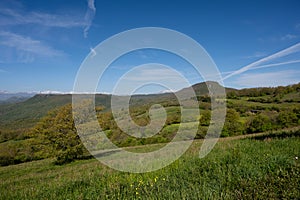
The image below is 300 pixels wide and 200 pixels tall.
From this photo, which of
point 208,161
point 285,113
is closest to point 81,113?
point 208,161

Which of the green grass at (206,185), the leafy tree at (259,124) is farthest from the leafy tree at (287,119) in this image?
the green grass at (206,185)

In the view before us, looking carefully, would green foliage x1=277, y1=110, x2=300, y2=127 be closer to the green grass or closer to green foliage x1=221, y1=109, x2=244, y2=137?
green foliage x1=221, y1=109, x2=244, y2=137

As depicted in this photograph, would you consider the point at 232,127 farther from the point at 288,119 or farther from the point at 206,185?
the point at 206,185

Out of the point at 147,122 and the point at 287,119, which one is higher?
the point at 147,122

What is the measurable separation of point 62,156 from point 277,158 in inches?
817

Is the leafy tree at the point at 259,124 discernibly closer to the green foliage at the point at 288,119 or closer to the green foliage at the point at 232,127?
the green foliage at the point at 232,127

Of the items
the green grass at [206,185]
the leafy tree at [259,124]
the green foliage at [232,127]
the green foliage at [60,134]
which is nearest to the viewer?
the green grass at [206,185]

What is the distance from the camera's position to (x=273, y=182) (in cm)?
569

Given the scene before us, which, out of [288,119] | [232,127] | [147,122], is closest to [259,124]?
[288,119]

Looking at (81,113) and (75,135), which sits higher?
(81,113)

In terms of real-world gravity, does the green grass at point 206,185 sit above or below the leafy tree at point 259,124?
above

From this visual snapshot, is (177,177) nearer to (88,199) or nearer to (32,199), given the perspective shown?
(88,199)

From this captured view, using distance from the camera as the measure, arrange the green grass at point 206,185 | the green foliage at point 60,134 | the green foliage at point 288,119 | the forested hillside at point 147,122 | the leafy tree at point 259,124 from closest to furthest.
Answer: the green grass at point 206,185, the green foliage at point 60,134, the forested hillside at point 147,122, the leafy tree at point 259,124, the green foliage at point 288,119

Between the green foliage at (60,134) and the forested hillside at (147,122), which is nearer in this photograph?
the green foliage at (60,134)
